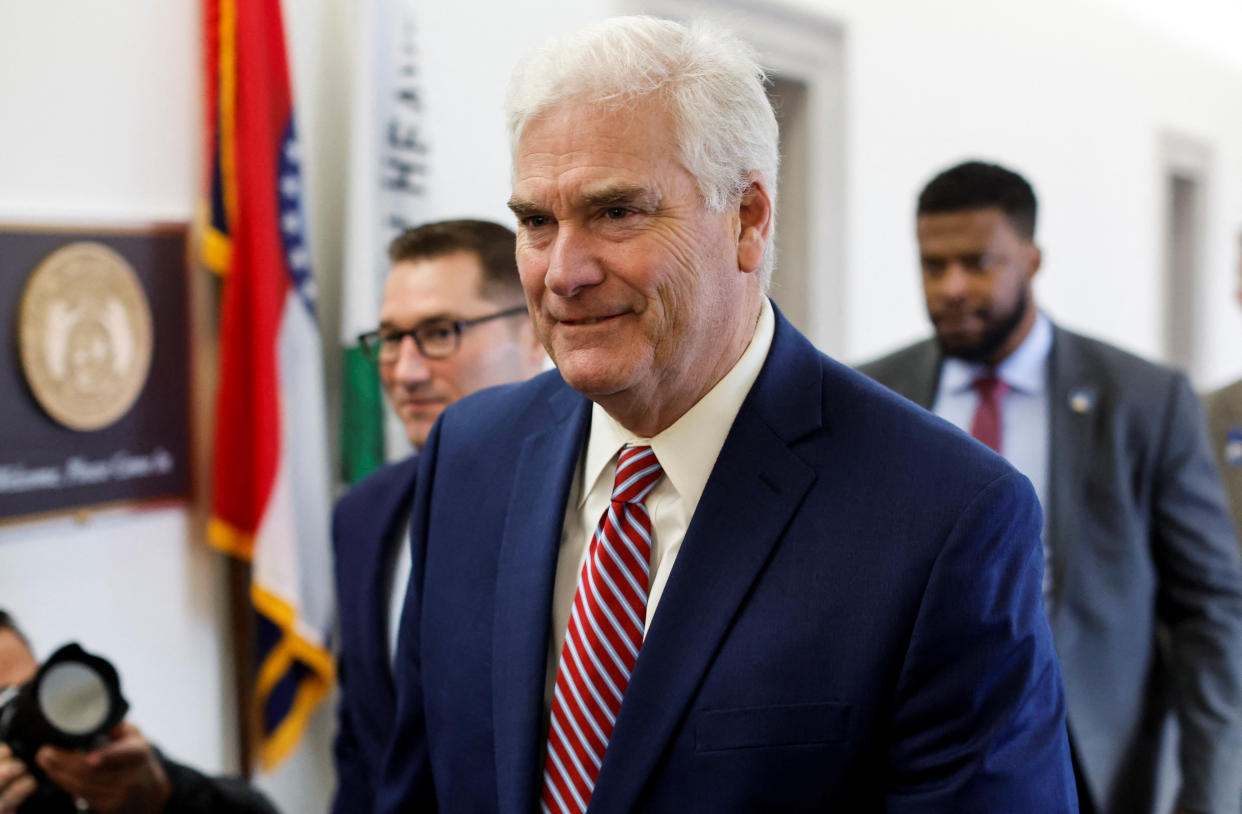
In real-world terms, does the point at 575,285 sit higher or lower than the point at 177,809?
higher

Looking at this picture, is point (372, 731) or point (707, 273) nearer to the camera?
point (707, 273)

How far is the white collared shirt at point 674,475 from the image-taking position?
1196mm

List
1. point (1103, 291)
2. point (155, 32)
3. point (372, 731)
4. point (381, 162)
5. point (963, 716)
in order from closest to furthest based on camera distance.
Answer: point (963, 716), point (372, 731), point (155, 32), point (381, 162), point (1103, 291)

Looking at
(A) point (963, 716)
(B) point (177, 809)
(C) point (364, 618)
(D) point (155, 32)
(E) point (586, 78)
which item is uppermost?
(D) point (155, 32)

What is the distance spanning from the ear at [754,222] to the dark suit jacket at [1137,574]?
1.33 meters

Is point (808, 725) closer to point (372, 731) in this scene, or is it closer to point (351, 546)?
point (372, 731)

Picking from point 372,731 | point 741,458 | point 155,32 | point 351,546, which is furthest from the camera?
point 155,32

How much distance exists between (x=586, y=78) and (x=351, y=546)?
1.07 m

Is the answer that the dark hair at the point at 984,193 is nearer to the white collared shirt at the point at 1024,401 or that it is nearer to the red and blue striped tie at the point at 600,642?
the white collared shirt at the point at 1024,401

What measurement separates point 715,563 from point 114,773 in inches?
42.7

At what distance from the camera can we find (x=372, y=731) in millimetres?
1777

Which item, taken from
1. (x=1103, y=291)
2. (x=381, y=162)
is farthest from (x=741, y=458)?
(x=1103, y=291)

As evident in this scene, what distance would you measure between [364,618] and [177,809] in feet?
1.43

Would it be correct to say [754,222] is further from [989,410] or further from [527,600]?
[989,410]
